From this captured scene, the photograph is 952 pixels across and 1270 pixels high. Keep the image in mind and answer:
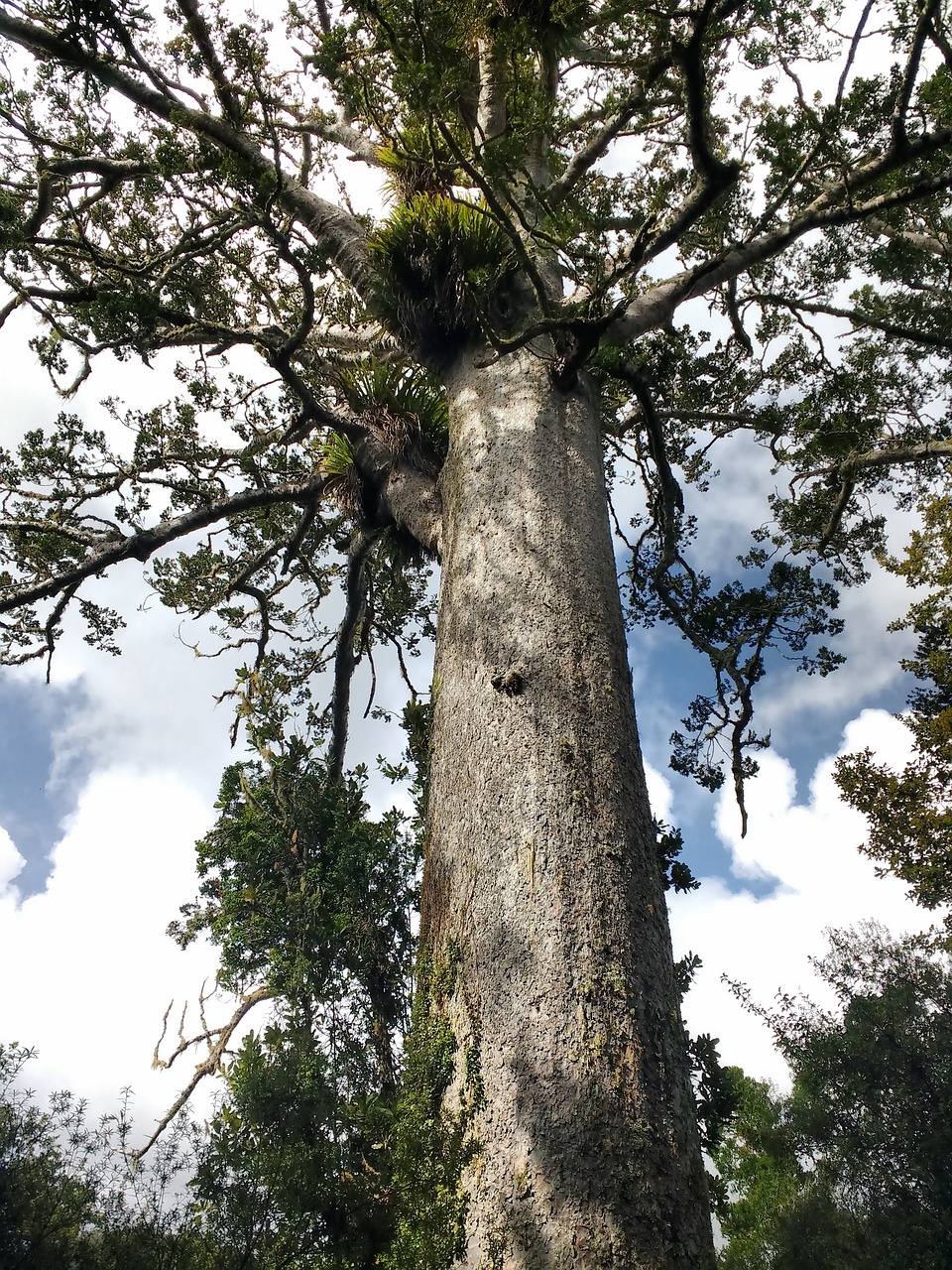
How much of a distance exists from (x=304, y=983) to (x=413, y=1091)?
2124 millimetres

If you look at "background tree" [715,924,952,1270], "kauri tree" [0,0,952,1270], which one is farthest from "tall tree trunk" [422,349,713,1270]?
"background tree" [715,924,952,1270]

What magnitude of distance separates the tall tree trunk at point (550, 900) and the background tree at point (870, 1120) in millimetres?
7759

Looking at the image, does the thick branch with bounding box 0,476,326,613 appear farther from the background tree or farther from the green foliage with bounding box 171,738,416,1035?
the background tree

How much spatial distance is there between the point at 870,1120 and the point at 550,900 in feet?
37.0

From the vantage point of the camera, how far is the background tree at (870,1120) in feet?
29.9

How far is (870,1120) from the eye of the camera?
10227 millimetres

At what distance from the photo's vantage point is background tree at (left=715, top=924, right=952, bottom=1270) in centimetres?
912

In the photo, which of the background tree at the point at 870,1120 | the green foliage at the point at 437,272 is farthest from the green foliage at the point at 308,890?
the background tree at the point at 870,1120

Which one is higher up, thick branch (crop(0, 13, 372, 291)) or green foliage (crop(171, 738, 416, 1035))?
thick branch (crop(0, 13, 372, 291))

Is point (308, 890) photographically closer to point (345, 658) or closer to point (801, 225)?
point (345, 658)

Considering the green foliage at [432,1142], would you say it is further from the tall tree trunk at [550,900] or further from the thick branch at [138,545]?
the thick branch at [138,545]

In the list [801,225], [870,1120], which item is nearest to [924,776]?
[870,1120]

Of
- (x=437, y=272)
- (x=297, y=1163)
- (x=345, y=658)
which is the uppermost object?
(x=437, y=272)

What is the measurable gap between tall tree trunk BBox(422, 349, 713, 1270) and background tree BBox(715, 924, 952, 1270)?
7759 millimetres
